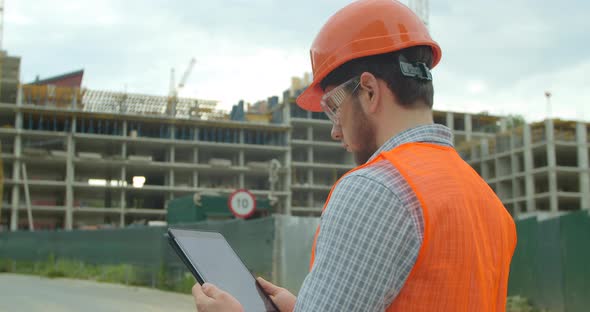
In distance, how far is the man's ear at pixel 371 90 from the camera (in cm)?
154

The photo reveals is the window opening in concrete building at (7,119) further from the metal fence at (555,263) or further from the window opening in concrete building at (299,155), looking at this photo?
A: the metal fence at (555,263)

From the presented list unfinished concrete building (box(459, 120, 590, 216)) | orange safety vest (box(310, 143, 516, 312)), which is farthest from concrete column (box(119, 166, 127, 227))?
orange safety vest (box(310, 143, 516, 312))

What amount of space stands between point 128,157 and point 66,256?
6174cm

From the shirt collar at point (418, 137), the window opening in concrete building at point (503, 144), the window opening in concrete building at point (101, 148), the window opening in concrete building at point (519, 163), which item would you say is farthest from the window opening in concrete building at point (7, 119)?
the shirt collar at point (418, 137)

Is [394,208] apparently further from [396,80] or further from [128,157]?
[128,157]

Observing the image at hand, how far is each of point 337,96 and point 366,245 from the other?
483mm

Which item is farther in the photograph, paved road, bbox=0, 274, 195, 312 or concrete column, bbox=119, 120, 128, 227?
concrete column, bbox=119, 120, 128, 227

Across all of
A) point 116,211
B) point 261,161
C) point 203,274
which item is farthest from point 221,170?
point 203,274

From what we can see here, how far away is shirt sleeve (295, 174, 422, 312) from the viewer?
1256 mm

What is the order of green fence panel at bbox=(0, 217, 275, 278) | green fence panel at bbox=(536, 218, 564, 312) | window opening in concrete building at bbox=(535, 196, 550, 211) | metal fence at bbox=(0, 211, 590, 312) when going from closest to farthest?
1. metal fence at bbox=(0, 211, 590, 312)
2. green fence panel at bbox=(536, 218, 564, 312)
3. green fence panel at bbox=(0, 217, 275, 278)
4. window opening in concrete building at bbox=(535, 196, 550, 211)

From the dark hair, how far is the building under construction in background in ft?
254

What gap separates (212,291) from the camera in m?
1.58

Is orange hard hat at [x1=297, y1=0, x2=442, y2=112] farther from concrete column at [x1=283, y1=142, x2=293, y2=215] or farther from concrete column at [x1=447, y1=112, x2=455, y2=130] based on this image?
concrete column at [x1=447, y1=112, x2=455, y2=130]

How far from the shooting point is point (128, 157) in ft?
288
